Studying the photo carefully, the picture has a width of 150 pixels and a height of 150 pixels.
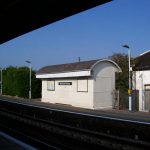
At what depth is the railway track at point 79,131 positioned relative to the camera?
1360 centimetres

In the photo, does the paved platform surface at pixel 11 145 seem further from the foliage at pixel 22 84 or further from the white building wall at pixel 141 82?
the foliage at pixel 22 84

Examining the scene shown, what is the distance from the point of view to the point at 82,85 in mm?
42906

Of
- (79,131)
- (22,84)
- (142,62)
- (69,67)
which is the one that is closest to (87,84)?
(69,67)

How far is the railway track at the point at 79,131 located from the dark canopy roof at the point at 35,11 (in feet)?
15.7

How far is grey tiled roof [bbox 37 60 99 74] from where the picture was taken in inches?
1692

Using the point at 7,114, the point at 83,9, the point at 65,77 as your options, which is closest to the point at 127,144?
the point at 83,9

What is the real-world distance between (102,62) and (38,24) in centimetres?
3194

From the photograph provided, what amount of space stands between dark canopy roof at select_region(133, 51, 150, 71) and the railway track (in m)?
19.5

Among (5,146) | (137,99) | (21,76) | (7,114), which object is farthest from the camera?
(21,76)

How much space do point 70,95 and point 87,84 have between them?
3.53 metres

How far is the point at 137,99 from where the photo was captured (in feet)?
134

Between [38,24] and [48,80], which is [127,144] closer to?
[38,24]

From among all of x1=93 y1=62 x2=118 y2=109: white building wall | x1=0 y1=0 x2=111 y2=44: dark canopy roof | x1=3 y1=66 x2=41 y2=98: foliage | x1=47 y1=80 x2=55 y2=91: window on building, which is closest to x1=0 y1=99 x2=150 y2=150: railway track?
x1=0 y1=0 x2=111 y2=44: dark canopy roof

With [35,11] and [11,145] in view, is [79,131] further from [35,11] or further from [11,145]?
[35,11]
